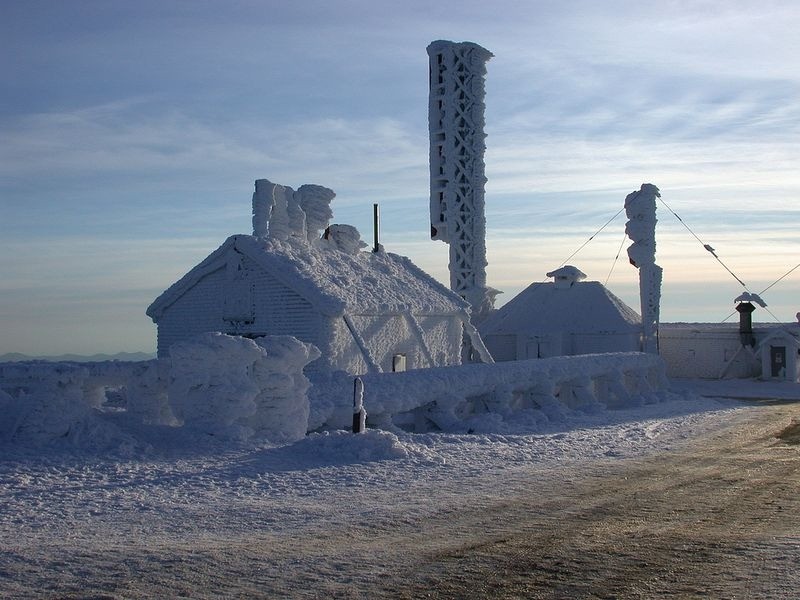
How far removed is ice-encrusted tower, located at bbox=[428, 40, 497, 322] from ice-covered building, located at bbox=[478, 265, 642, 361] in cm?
305

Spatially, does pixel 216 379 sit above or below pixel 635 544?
above

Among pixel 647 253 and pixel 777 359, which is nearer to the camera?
pixel 647 253

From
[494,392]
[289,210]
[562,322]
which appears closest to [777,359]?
[562,322]

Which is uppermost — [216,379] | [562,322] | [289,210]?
[289,210]

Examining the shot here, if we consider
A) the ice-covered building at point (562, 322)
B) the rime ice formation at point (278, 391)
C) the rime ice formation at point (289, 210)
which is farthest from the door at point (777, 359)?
the rime ice formation at point (278, 391)

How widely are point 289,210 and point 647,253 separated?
18.7 metres

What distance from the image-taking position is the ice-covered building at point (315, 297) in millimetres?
25562

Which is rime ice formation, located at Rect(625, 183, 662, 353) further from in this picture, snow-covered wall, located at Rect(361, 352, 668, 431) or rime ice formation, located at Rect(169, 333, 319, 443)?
rime ice formation, located at Rect(169, 333, 319, 443)

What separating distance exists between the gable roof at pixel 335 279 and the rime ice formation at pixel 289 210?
0.72m

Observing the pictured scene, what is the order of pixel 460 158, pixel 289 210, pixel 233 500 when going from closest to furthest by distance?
pixel 233 500
pixel 289 210
pixel 460 158

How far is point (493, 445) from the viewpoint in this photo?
17.5m

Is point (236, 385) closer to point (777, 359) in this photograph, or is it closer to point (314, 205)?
point (314, 205)

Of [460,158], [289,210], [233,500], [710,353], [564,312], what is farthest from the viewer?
[460,158]

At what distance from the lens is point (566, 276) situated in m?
45.6
